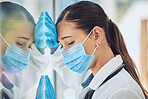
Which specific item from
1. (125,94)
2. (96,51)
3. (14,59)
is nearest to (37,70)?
(14,59)

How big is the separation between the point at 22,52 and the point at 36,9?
28 centimetres

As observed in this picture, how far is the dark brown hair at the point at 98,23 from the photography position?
4.35 feet

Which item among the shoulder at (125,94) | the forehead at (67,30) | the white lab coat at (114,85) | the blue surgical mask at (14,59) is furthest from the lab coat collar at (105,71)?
the blue surgical mask at (14,59)

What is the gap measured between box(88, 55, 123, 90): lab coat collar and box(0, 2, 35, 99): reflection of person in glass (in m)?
0.43

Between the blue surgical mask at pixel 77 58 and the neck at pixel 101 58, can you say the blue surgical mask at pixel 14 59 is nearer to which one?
the blue surgical mask at pixel 77 58

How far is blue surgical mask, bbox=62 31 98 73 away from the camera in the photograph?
4.37 feet

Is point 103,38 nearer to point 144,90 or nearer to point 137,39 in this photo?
point 137,39

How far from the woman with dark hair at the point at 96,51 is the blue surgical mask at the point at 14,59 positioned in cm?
25

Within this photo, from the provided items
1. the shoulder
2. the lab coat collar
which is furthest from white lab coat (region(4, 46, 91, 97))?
the shoulder

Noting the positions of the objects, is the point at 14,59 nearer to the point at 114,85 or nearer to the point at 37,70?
the point at 37,70

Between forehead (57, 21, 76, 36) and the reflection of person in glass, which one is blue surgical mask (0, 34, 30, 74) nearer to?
the reflection of person in glass

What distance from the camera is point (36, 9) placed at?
1.41m

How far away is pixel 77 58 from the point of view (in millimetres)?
1339

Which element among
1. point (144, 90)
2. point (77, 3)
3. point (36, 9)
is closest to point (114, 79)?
point (144, 90)
